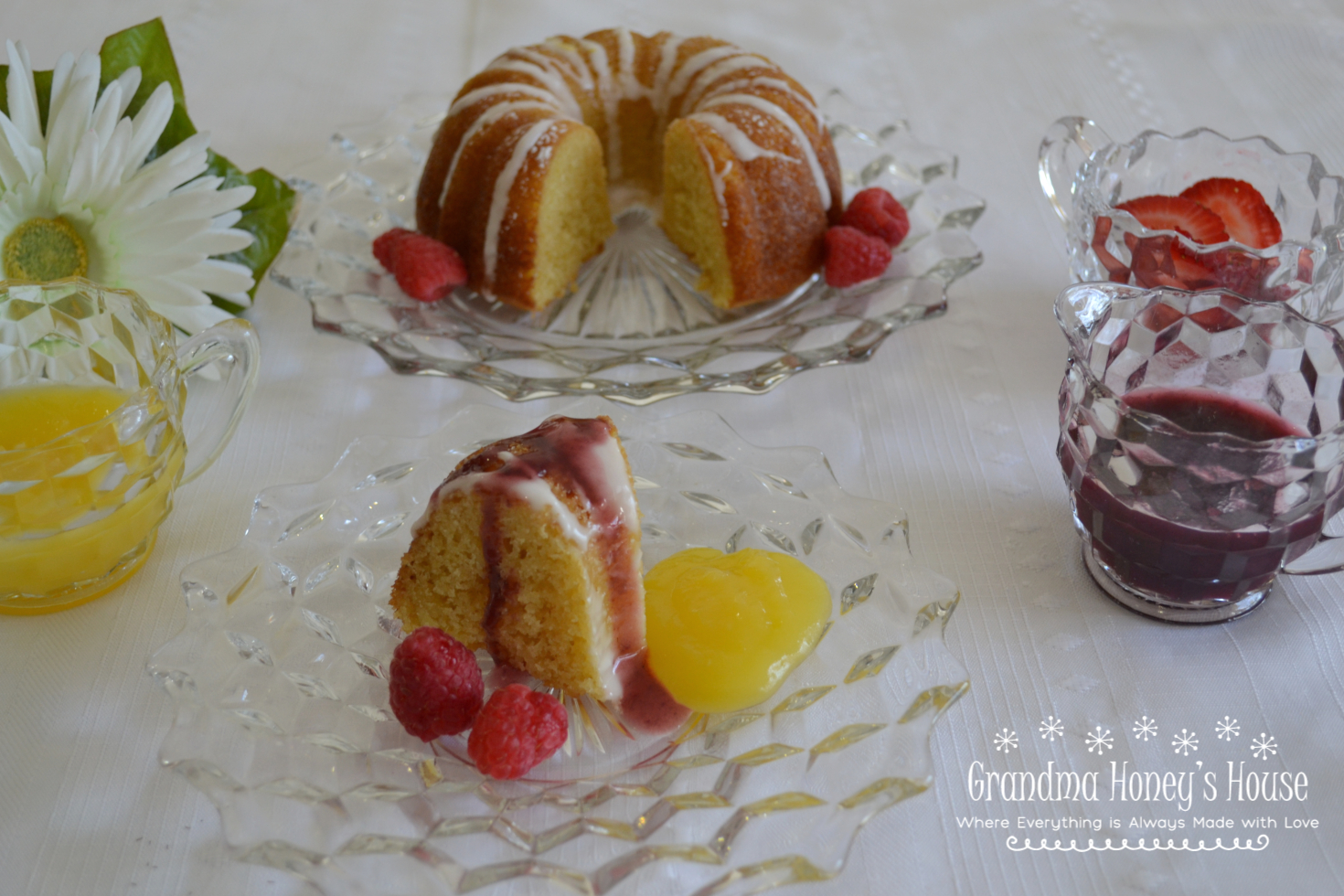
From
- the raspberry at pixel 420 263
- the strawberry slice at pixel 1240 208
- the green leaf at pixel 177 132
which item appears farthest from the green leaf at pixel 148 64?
the strawberry slice at pixel 1240 208

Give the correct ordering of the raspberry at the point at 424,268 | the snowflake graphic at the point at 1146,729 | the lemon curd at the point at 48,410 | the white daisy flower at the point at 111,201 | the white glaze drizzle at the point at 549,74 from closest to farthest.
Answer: the snowflake graphic at the point at 1146,729 → the lemon curd at the point at 48,410 → the white daisy flower at the point at 111,201 → the raspberry at the point at 424,268 → the white glaze drizzle at the point at 549,74

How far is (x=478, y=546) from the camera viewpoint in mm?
1164

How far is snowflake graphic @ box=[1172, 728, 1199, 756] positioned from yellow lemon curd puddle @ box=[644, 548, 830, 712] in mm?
369

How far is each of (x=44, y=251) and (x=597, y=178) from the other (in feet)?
2.70

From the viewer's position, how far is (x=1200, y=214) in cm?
156

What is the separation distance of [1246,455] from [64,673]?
1221mm

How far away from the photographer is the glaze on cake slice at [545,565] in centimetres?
112

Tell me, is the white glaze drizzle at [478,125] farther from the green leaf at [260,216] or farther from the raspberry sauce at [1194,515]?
the raspberry sauce at [1194,515]

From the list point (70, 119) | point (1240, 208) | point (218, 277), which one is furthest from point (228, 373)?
point (1240, 208)

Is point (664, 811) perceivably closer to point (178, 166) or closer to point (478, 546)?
point (478, 546)

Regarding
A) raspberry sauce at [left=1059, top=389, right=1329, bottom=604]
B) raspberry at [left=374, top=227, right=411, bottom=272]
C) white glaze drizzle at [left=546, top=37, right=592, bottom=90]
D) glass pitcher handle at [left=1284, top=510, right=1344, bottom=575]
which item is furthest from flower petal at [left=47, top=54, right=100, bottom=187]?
glass pitcher handle at [left=1284, top=510, right=1344, bottom=575]

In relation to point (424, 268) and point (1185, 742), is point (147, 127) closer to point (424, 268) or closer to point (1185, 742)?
point (424, 268)

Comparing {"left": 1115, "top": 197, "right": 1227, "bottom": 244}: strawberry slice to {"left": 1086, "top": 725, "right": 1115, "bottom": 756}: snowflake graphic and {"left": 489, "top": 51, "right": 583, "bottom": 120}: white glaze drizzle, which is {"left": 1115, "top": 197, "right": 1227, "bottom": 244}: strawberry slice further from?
{"left": 489, "top": 51, "right": 583, "bottom": 120}: white glaze drizzle

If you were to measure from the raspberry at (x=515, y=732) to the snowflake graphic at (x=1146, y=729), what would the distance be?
22.7 inches
